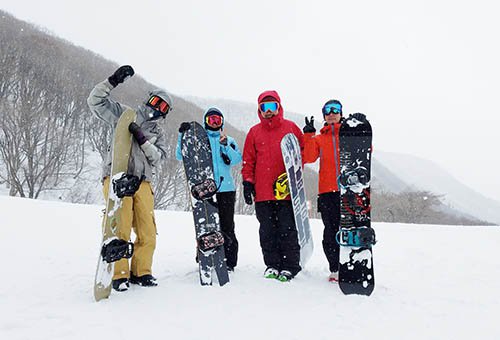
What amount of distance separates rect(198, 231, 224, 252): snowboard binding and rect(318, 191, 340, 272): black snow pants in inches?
45.0

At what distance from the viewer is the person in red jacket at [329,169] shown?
12.5 feet

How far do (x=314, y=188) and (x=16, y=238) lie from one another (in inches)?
1074

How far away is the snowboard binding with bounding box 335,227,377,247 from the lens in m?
3.32

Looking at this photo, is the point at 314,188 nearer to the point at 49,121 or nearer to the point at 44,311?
the point at 49,121

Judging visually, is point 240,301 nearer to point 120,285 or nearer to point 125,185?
point 120,285

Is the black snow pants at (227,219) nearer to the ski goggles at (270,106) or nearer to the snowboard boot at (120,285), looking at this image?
the ski goggles at (270,106)

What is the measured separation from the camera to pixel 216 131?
13.3ft

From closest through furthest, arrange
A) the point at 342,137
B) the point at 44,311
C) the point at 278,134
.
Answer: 1. the point at 44,311
2. the point at 342,137
3. the point at 278,134

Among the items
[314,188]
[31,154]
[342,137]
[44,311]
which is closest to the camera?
[44,311]

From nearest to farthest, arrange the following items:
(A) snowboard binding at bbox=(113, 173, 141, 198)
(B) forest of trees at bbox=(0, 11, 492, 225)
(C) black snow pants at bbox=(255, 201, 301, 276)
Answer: (A) snowboard binding at bbox=(113, 173, 141, 198), (C) black snow pants at bbox=(255, 201, 301, 276), (B) forest of trees at bbox=(0, 11, 492, 225)

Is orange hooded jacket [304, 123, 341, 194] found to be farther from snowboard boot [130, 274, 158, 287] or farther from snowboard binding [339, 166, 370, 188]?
snowboard boot [130, 274, 158, 287]

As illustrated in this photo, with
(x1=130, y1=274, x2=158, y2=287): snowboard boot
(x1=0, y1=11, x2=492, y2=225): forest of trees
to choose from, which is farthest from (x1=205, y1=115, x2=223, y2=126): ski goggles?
(x1=0, y1=11, x2=492, y2=225): forest of trees

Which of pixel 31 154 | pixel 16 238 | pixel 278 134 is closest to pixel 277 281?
pixel 278 134

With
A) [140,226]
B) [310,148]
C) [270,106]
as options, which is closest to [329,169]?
[310,148]
